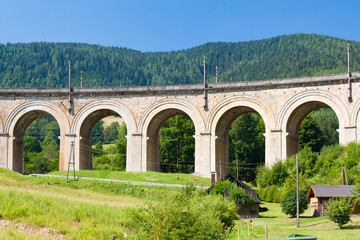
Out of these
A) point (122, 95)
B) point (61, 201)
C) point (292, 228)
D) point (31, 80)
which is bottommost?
point (292, 228)

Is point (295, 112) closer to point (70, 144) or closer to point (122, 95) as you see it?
point (122, 95)

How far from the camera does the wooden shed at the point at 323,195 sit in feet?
127

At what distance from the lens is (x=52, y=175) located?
169 ft

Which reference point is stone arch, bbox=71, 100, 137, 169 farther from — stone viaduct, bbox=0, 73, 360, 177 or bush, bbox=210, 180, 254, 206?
bush, bbox=210, 180, 254, 206

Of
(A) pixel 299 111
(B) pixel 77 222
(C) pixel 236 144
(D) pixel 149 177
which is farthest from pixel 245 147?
(B) pixel 77 222

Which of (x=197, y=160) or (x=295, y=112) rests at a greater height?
(x=295, y=112)

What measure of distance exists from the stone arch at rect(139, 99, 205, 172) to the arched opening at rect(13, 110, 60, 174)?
38.6 feet

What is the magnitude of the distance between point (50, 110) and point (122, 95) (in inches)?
306

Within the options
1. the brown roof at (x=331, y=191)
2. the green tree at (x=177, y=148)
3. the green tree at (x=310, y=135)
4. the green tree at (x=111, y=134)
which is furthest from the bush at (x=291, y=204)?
the green tree at (x=111, y=134)

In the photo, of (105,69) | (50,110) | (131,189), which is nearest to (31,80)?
(105,69)

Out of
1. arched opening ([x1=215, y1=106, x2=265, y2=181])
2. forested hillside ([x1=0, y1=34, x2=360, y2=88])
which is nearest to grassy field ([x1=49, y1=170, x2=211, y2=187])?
arched opening ([x1=215, y1=106, x2=265, y2=181])

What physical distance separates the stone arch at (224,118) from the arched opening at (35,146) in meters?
18.6

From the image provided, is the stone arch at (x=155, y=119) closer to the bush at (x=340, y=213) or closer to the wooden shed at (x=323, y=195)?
the wooden shed at (x=323, y=195)

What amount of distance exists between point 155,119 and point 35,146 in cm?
7758
